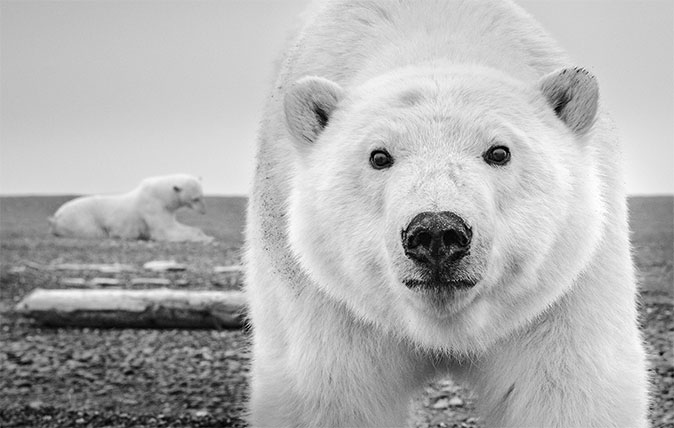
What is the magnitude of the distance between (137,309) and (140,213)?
4.89m

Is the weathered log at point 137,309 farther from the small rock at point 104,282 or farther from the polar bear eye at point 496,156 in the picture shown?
the polar bear eye at point 496,156

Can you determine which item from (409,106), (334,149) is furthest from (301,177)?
(409,106)

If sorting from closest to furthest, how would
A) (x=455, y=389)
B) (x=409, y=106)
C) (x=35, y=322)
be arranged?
(x=409, y=106), (x=455, y=389), (x=35, y=322)

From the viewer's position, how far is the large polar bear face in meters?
3.06

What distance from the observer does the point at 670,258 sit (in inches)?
348

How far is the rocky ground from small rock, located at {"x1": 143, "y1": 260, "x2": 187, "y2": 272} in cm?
13

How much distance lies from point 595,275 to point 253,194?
4.75ft

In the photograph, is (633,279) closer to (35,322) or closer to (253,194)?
(253,194)

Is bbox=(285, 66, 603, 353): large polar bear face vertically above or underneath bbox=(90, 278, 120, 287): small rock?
above

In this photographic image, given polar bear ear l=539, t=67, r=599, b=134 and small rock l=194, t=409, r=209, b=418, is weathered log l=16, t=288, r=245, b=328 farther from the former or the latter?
polar bear ear l=539, t=67, r=599, b=134

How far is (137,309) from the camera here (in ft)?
23.5

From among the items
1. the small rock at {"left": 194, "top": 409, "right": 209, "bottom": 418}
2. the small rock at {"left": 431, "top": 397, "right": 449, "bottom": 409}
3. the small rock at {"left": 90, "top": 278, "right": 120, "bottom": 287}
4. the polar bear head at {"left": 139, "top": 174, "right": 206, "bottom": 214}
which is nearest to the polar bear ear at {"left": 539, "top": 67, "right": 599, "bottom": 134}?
the small rock at {"left": 431, "top": 397, "right": 449, "bottom": 409}

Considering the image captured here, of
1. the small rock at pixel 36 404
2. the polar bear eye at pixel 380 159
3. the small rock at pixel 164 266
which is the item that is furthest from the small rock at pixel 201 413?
the small rock at pixel 164 266

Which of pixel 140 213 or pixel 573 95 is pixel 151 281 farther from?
pixel 573 95
